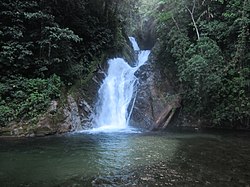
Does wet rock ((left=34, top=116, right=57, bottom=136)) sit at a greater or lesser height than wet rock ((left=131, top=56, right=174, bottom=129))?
lesser

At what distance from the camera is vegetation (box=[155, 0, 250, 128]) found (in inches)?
504

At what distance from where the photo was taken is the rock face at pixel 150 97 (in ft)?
48.5

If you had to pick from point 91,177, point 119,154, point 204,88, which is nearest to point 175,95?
point 204,88

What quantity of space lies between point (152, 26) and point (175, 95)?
10.4m

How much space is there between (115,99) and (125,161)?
342 inches

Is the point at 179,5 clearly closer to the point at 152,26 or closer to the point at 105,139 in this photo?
the point at 152,26

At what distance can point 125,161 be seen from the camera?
7301 millimetres

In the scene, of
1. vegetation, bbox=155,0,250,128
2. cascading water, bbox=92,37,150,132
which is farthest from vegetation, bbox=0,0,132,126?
vegetation, bbox=155,0,250,128

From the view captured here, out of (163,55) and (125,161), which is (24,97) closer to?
(125,161)

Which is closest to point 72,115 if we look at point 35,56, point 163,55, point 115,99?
point 35,56

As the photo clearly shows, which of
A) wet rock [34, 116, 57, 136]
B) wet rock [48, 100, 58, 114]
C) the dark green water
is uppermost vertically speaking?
wet rock [48, 100, 58, 114]

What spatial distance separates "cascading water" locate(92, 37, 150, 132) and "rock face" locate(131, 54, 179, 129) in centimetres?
43

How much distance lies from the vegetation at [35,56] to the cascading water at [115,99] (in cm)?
159

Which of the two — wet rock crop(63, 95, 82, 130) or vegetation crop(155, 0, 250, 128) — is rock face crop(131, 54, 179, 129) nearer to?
vegetation crop(155, 0, 250, 128)
